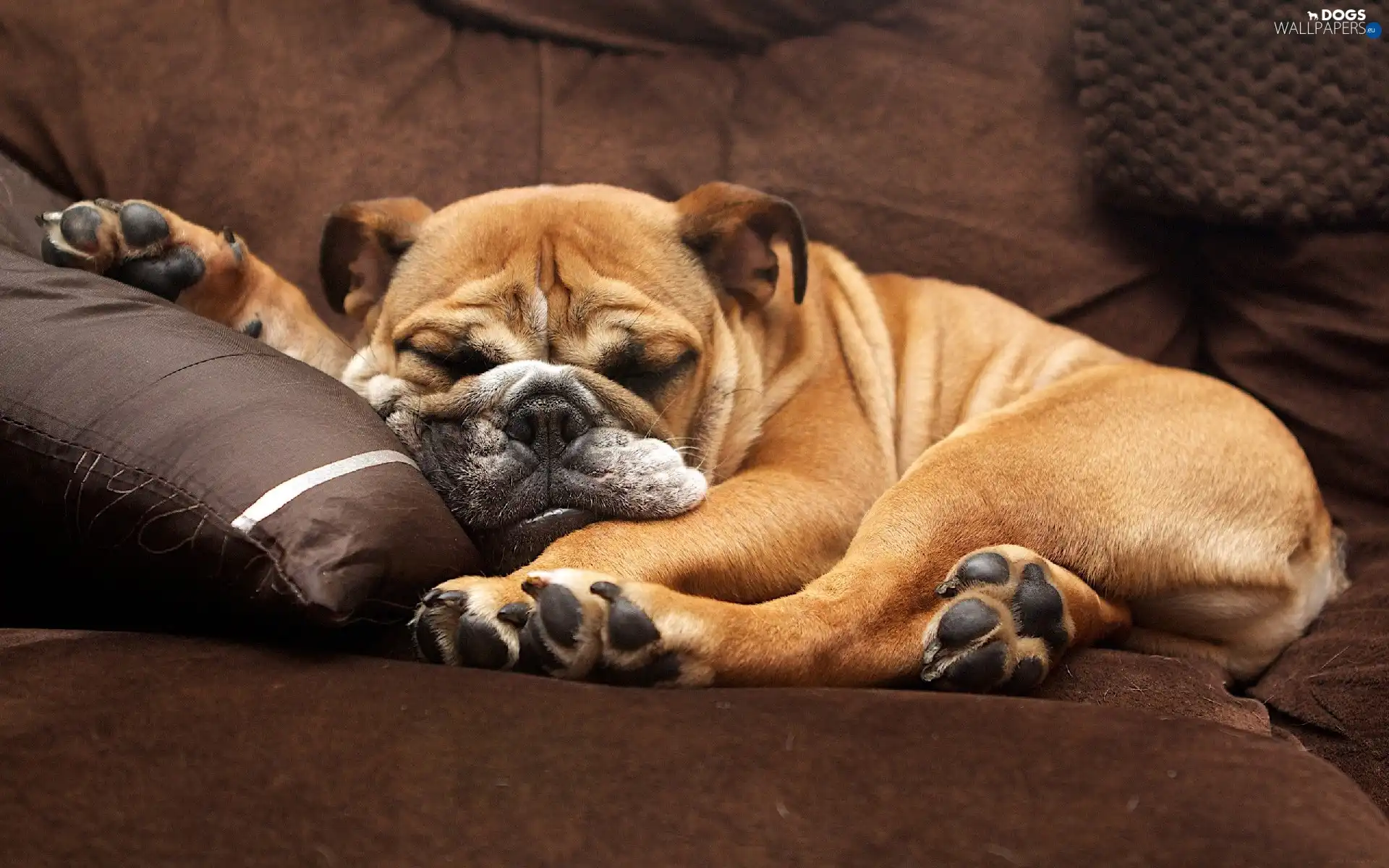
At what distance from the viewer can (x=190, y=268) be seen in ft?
6.45

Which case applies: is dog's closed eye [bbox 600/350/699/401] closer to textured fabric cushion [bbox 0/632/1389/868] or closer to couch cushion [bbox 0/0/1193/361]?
textured fabric cushion [bbox 0/632/1389/868]

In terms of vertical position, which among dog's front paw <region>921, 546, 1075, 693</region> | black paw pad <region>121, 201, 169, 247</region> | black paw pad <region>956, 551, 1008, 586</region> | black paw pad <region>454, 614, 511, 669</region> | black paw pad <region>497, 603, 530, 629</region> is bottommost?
dog's front paw <region>921, 546, 1075, 693</region>

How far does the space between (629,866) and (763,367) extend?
1349 mm

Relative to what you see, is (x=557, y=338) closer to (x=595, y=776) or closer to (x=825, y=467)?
(x=825, y=467)

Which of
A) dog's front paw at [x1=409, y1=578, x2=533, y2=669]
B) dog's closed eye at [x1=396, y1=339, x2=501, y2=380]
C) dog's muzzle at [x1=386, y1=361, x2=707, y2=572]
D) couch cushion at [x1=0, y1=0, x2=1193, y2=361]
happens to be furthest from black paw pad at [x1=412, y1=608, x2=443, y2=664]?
couch cushion at [x1=0, y1=0, x2=1193, y2=361]

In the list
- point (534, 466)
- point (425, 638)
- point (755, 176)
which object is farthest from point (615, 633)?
point (755, 176)

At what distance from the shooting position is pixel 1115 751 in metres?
1.15

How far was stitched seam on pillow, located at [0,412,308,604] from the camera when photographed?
123 cm

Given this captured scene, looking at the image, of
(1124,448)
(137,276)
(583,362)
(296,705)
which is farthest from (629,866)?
(137,276)

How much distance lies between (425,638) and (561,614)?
17 centimetres

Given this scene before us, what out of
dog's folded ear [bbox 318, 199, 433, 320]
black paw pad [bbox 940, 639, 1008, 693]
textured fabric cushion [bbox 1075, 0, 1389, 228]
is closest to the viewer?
black paw pad [bbox 940, 639, 1008, 693]

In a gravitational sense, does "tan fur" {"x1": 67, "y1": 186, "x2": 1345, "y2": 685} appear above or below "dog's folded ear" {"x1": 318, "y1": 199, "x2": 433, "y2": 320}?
below

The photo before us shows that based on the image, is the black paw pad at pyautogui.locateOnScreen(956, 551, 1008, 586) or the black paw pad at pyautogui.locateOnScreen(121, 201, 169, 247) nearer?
the black paw pad at pyautogui.locateOnScreen(956, 551, 1008, 586)

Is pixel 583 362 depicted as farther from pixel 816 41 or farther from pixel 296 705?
pixel 816 41
